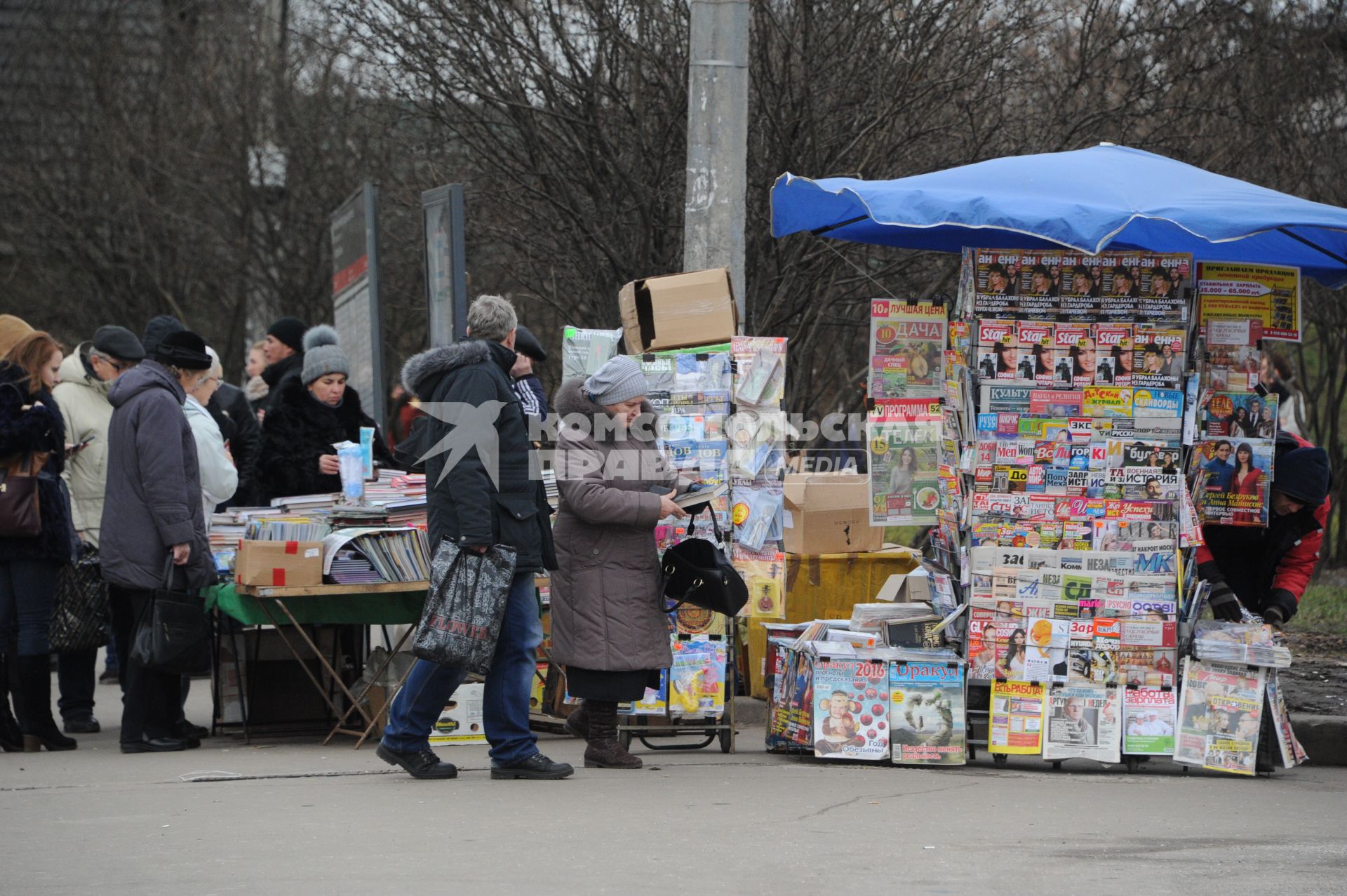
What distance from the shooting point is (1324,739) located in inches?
289

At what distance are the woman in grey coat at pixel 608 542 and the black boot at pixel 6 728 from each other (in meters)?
2.94

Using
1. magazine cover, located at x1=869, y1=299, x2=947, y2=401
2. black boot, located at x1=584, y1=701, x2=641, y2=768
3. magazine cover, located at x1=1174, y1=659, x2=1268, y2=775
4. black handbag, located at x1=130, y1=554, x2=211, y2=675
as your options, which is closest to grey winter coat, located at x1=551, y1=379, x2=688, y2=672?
black boot, located at x1=584, y1=701, x2=641, y2=768

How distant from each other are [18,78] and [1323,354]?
16183mm

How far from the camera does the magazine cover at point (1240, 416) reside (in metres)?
7.13

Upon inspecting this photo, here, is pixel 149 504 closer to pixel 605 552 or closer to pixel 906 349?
pixel 605 552

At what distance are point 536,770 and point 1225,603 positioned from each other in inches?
127

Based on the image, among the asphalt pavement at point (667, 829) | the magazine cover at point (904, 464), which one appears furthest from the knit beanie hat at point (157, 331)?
the magazine cover at point (904, 464)

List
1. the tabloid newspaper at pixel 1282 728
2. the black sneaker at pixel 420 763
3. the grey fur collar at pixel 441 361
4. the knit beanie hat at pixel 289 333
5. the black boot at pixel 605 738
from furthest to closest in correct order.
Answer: the knit beanie hat at pixel 289 333 < the tabloid newspaper at pixel 1282 728 < the black boot at pixel 605 738 < the black sneaker at pixel 420 763 < the grey fur collar at pixel 441 361

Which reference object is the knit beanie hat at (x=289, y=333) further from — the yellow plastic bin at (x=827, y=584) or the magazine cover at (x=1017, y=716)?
the magazine cover at (x=1017, y=716)

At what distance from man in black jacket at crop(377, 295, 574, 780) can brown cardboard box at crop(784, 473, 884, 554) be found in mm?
2298

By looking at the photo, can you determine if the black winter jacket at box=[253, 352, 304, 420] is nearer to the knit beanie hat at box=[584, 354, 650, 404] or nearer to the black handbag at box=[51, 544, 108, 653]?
the black handbag at box=[51, 544, 108, 653]

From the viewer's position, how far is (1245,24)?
1166cm

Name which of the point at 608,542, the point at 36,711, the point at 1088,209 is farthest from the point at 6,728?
the point at 1088,209

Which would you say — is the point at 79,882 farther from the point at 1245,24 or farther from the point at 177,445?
the point at 1245,24
